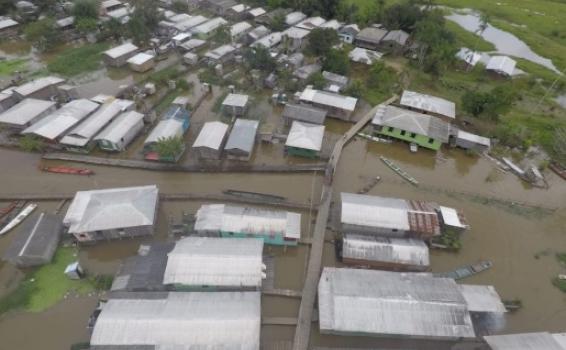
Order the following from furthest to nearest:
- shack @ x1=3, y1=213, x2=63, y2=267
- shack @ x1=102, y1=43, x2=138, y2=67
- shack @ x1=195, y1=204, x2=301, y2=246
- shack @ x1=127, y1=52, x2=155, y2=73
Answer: shack @ x1=102, y1=43, x2=138, y2=67, shack @ x1=127, y1=52, x2=155, y2=73, shack @ x1=195, y1=204, x2=301, y2=246, shack @ x1=3, y1=213, x2=63, y2=267

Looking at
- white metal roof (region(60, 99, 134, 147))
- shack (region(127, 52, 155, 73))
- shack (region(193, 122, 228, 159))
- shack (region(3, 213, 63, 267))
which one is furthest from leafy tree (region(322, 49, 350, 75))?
shack (region(3, 213, 63, 267))

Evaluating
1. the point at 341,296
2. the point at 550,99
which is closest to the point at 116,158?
the point at 341,296

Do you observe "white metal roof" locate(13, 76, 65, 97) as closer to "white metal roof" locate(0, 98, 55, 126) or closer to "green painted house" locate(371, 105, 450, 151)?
"white metal roof" locate(0, 98, 55, 126)

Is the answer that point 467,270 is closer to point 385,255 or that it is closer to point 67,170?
point 385,255

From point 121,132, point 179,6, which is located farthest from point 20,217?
point 179,6

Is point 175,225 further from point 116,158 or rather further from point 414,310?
point 414,310

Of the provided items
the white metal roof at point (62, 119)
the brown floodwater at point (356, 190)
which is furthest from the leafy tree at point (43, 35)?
the brown floodwater at point (356, 190)
